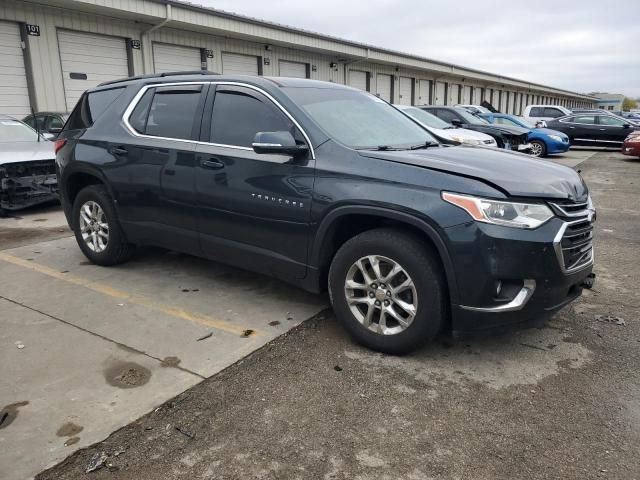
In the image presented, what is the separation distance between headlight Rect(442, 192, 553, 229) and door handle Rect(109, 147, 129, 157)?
10.1 feet

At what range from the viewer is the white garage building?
521 inches

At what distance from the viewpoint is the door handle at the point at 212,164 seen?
4142 millimetres

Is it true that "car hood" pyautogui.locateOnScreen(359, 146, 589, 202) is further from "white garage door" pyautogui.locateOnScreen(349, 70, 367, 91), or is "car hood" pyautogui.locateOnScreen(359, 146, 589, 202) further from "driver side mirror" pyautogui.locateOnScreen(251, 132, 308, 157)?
"white garage door" pyautogui.locateOnScreen(349, 70, 367, 91)

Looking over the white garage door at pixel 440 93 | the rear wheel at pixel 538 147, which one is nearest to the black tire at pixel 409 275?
the rear wheel at pixel 538 147

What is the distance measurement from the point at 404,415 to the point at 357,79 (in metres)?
24.7

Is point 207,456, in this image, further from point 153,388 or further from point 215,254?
point 215,254

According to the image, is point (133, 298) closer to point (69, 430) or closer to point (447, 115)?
point (69, 430)

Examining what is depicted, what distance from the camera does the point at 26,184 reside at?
774 cm

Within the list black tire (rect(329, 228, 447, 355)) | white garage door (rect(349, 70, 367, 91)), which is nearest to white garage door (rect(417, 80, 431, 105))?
white garage door (rect(349, 70, 367, 91))

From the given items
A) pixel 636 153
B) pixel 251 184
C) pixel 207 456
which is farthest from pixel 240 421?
pixel 636 153

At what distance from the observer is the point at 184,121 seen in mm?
4488

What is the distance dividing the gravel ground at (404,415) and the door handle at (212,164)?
141 cm

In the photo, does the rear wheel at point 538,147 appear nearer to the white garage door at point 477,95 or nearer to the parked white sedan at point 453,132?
the parked white sedan at point 453,132

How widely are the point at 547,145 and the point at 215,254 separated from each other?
15360mm
